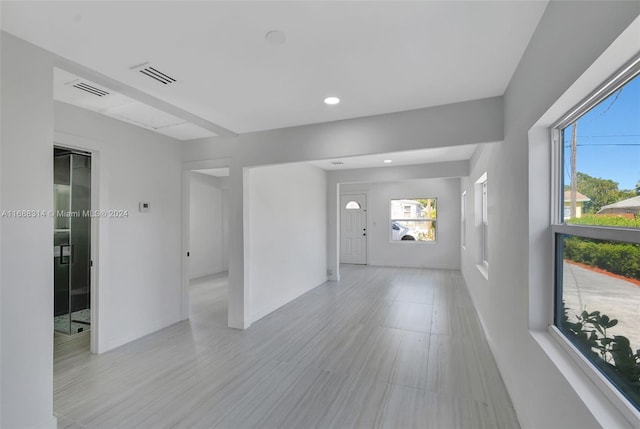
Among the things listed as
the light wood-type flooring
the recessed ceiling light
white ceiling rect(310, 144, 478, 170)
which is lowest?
the light wood-type flooring

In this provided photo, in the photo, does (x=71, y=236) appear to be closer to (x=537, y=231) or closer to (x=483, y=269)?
(x=537, y=231)

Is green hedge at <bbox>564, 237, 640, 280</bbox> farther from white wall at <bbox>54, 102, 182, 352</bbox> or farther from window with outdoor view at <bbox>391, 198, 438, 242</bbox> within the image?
window with outdoor view at <bbox>391, 198, 438, 242</bbox>

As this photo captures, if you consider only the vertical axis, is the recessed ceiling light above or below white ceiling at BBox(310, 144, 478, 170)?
above

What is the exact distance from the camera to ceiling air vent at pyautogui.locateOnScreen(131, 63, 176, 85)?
80.6 inches

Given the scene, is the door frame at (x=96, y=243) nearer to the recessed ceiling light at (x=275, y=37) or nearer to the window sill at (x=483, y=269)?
the recessed ceiling light at (x=275, y=37)

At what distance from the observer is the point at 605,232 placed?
1152 mm

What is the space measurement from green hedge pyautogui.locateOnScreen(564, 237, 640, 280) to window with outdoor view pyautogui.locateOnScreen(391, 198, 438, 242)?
643 centimetres

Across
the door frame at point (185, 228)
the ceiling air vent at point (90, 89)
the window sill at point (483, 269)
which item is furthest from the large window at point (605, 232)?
the door frame at point (185, 228)

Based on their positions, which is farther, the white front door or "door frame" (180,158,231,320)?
the white front door

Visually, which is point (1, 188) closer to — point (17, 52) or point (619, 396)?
point (17, 52)

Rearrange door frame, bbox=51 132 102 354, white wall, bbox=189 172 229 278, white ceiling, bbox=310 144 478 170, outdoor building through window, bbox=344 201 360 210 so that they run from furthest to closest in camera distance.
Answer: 1. outdoor building through window, bbox=344 201 360 210
2. white wall, bbox=189 172 229 278
3. white ceiling, bbox=310 144 478 170
4. door frame, bbox=51 132 102 354

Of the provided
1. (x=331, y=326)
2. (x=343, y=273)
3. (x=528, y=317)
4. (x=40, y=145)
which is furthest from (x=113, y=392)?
(x=343, y=273)

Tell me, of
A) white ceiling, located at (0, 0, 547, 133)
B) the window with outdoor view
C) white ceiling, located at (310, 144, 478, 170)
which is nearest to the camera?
white ceiling, located at (0, 0, 547, 133)

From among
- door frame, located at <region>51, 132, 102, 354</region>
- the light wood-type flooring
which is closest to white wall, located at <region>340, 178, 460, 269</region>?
the light wood-type flooring
